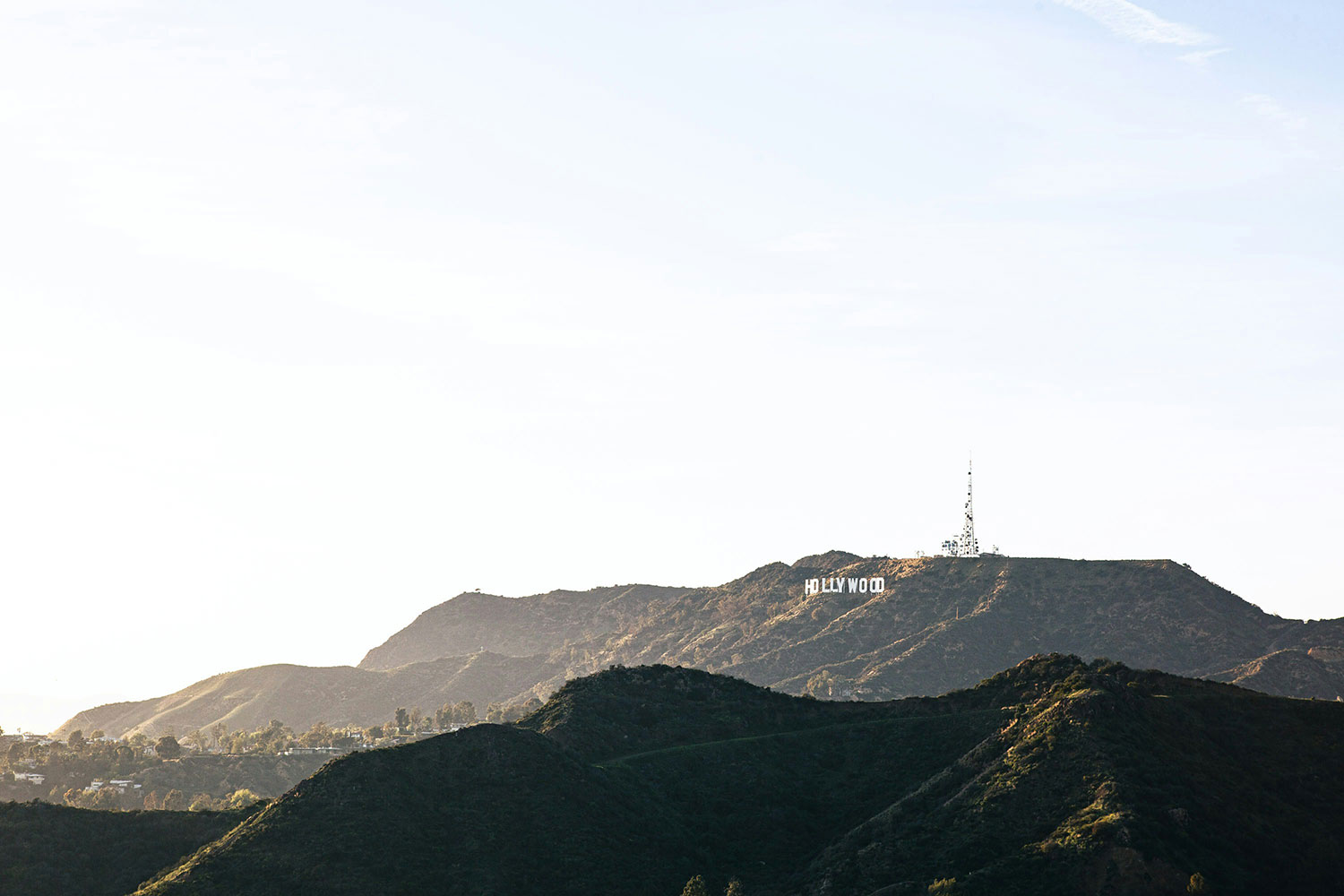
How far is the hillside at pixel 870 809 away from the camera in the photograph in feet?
256

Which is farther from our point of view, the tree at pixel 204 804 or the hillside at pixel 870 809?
the tree at pixel 204 804

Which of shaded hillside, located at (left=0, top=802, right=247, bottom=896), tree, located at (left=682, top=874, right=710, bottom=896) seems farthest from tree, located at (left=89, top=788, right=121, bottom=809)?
tree, located at (left=682, top=874, right=710, bottom=896)

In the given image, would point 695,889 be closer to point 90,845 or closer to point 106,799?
point 90,845

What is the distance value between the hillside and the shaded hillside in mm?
12394

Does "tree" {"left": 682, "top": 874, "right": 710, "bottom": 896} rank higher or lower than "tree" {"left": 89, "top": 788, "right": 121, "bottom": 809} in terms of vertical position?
higher

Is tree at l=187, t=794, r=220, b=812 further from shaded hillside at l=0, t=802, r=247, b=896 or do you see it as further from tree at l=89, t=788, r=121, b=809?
shaded hillside at l=0, t=802, r=247, b=896

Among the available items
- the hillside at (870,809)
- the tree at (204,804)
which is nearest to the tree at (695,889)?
the hillside at (870,809)

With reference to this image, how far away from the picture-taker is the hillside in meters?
78.1

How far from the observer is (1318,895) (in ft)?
244

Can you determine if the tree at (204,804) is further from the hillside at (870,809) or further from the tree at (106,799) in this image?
the hillside at (870,809)

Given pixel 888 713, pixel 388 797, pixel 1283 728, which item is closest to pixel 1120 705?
pixel 1283 728

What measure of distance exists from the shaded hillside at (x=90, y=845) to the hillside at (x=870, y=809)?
1239cm

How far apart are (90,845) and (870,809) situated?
234 feet

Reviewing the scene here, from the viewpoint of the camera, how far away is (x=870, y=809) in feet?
342
